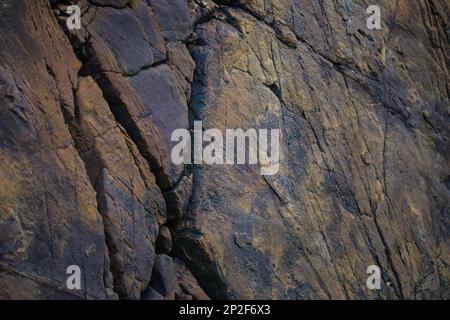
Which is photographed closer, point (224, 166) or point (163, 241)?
point (163, 241)

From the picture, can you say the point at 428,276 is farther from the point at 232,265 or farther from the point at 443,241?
the point at 232,265

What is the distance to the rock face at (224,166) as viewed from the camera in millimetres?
9898

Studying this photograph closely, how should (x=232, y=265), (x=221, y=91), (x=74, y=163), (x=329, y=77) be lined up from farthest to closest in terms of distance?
(x=329, y=77) → (x=221, y=91) → (x=232, y=265) → (x=74, y=163)

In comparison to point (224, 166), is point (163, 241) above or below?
below

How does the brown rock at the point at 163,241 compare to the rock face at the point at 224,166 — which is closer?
the rock face at the point at 224,166

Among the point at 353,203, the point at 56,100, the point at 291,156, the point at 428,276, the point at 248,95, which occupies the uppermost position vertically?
the point at 56,100

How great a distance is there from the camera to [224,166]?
11938 mm

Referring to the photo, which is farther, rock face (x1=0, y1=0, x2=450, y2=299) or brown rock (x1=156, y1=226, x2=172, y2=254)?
brown rock (x1=156, y1=226, x2=172, y2=254)

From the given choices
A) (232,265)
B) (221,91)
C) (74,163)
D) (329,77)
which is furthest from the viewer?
(329,77)

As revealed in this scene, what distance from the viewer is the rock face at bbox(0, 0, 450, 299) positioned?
990 centimetres

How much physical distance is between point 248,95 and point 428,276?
15.5 feet

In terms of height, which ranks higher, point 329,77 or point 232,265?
point 329,77

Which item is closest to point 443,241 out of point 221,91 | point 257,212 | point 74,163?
point 257,212

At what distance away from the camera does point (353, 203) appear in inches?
516
